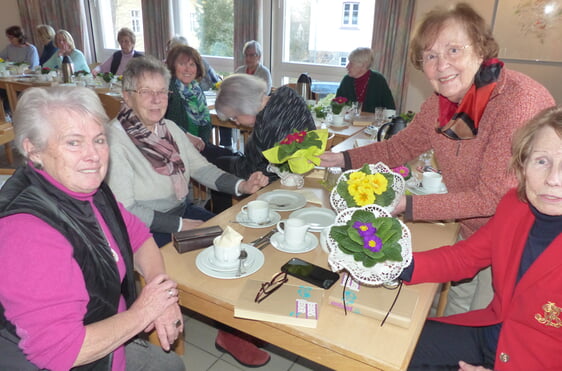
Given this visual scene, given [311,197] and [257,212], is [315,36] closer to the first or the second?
[311,197]

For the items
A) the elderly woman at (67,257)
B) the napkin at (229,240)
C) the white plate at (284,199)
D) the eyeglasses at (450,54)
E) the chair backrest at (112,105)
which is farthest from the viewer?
the chair backrest at (112,105)

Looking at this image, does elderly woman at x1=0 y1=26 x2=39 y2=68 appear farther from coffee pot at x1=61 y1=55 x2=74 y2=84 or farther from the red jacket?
the red jacket

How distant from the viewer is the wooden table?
0.97 m

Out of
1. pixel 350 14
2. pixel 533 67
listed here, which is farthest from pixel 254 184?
pixel 350 14

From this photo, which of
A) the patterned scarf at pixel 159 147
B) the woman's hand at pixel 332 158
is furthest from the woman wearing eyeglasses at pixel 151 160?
the woman's hand at pixel 332 158

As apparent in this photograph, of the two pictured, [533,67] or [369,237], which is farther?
[533,67]

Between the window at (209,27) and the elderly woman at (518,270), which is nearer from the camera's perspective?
the elderly woman at (518,270)

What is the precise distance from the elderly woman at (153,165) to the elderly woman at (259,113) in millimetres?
283

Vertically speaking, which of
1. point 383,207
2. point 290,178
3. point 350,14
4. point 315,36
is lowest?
point 290,178

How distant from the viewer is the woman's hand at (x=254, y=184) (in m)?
2.04

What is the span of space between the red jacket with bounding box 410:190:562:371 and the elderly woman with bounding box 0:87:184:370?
91 centimetres

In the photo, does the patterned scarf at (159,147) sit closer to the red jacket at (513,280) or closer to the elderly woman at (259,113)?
the elderly woman at (259,113)

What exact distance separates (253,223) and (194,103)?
2.23m

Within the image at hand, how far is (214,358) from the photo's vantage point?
1.99 meters
